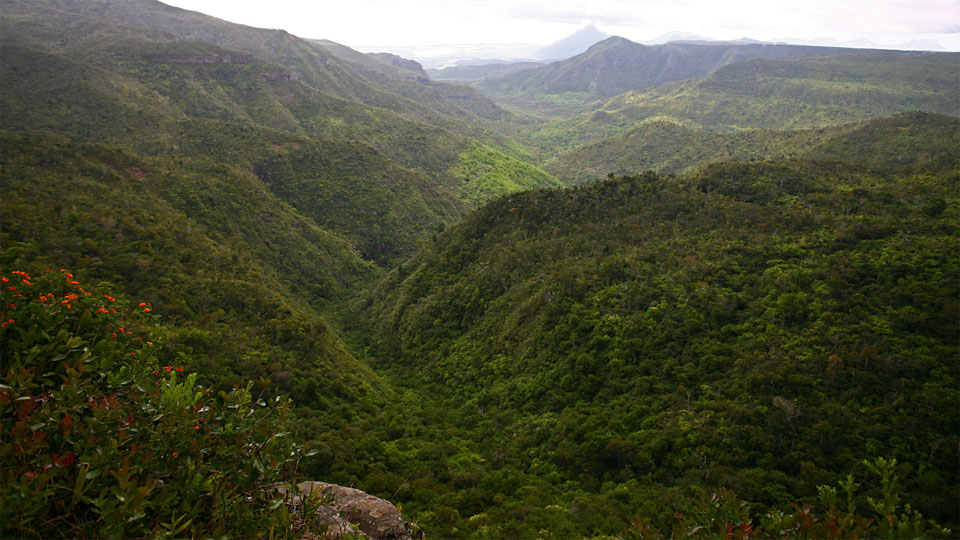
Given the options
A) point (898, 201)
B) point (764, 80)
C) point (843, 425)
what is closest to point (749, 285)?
point (843, 425)

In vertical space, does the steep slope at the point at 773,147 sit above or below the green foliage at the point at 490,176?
above

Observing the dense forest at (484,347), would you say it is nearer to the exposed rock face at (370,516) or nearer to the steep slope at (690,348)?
the steep slope at (690,348)

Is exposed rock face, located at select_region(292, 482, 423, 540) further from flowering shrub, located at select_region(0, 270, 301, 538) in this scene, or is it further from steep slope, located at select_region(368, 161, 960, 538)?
steep slope, located at select_region(368, 161, 960, 538)

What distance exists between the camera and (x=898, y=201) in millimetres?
26156

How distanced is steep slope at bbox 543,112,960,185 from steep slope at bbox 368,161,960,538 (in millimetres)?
19199

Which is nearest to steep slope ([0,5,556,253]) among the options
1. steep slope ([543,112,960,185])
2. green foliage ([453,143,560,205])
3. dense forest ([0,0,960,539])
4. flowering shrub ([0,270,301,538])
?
green foliage ([453,143,560,205])

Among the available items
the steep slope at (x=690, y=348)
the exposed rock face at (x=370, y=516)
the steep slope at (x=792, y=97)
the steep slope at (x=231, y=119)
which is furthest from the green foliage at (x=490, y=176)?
the exposed rock face at (x=370, y=516)

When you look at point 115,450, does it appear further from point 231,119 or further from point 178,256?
point 231,119

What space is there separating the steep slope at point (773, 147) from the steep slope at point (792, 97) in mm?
33489

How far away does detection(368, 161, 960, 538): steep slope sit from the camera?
14234 millimetres

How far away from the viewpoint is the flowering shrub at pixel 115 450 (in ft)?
8.64

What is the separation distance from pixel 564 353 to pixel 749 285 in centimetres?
Result: 1017

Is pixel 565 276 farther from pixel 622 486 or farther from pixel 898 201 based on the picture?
pixel 898 201

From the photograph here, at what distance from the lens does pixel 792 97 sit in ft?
444
